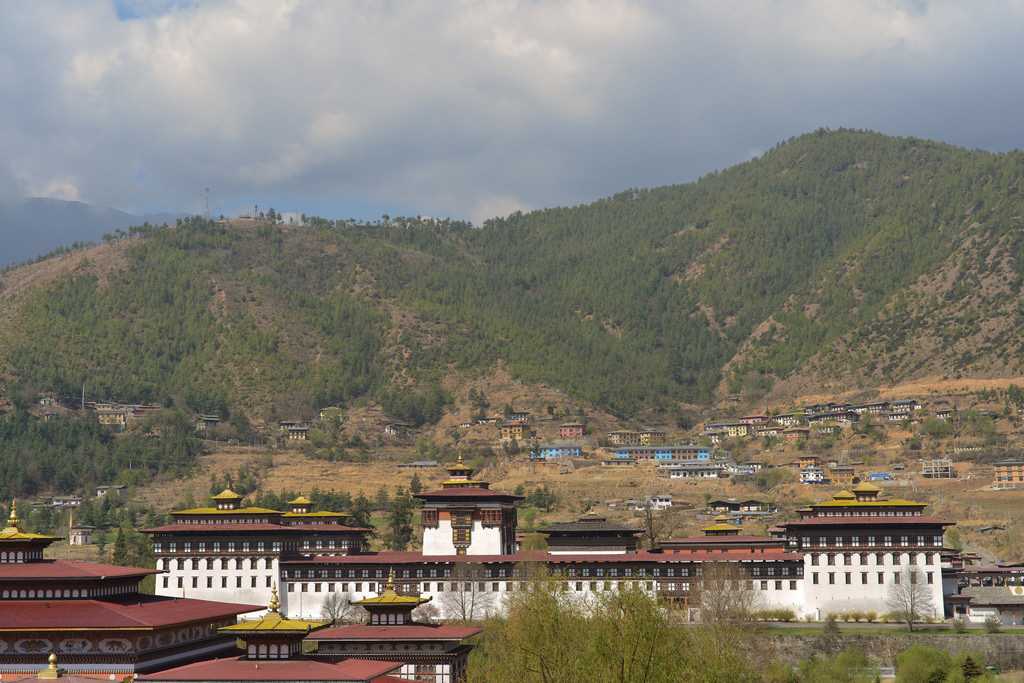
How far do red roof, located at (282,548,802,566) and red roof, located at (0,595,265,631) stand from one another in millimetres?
50433

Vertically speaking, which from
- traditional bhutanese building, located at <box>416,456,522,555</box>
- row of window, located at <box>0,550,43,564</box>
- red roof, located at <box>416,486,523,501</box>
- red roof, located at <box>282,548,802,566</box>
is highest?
red roof, located at <box>416,486,523,501</box>

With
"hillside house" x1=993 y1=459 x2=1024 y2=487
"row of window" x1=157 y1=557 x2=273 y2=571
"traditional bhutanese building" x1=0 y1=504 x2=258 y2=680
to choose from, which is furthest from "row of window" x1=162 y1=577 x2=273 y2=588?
"hillside house" x1=993 y1=459 x2=1024 y2=487

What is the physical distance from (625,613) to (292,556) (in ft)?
248

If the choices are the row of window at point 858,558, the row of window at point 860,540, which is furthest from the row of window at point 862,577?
the row of window at point 860,540

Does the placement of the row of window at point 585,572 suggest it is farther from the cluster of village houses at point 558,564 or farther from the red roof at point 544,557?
the red roof at point 544,557

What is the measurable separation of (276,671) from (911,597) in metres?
67.4

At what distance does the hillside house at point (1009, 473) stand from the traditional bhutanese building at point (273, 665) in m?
136

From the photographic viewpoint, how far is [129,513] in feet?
571

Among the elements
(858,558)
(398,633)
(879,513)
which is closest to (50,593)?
(398,633)

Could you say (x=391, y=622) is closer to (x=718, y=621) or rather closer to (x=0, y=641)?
(x=0, y=641)

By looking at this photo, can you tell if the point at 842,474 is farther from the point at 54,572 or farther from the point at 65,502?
the point at 54,572

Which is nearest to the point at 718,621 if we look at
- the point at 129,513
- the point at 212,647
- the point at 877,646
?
the point at 877,646

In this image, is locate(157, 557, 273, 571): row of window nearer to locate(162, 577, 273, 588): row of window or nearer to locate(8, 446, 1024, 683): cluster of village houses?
locate(8, 446, 1024, 683): cluster of village houses

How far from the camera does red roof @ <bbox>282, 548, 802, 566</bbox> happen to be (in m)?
120
